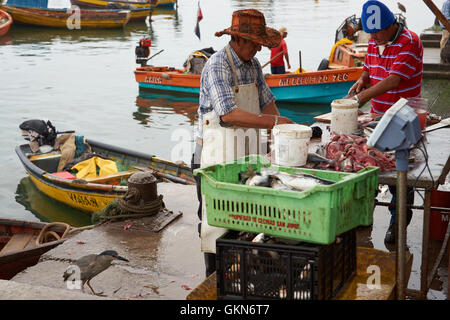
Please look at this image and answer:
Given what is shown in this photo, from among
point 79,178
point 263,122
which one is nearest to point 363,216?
point 263,122

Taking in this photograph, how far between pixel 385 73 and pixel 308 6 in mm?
58035

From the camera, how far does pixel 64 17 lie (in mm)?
38031

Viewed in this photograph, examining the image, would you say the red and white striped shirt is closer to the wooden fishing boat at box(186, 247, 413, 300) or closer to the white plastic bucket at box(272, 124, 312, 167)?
the white plastic bucket at box(272, 124, 312, 167)

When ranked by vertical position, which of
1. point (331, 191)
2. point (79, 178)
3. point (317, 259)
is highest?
point (331, 191)

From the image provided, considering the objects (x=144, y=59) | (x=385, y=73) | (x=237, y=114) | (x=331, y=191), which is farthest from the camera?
(x=144, y=59)

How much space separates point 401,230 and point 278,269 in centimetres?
73

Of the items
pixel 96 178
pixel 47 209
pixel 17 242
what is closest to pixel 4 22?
pixel 47 209

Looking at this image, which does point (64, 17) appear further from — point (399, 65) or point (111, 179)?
point (399, 65)

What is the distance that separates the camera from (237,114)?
3.97 metres

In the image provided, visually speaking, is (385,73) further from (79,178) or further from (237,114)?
(79,178)

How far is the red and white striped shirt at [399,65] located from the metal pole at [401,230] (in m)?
2.20

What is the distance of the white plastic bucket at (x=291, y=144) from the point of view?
3.69 m
